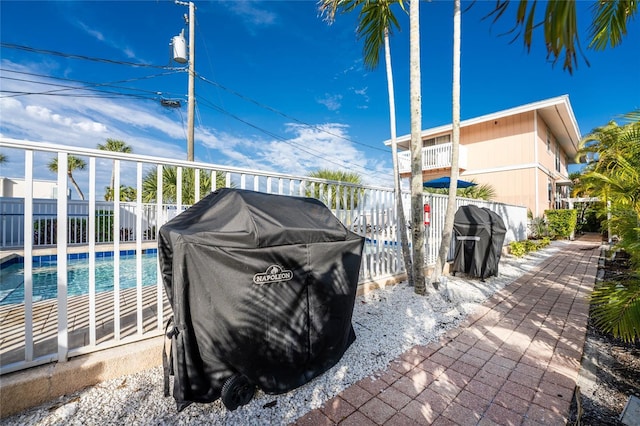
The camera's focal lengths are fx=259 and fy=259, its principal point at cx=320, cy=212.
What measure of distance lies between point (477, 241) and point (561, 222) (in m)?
11.3

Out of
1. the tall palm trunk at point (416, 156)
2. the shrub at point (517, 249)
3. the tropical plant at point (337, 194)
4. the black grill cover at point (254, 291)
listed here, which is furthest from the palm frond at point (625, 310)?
the shrub at point (517, 249)

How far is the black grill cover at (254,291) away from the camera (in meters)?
1.54

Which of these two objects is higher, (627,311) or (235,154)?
(235,154)

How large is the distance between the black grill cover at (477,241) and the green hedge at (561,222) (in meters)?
10.4

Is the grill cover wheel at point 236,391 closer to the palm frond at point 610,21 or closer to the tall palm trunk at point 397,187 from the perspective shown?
the tall palm trunk at point 397,187

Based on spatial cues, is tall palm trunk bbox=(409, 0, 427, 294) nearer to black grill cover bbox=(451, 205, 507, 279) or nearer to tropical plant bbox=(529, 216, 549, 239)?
black grill cover bbox=(451, 205, 507, 279)

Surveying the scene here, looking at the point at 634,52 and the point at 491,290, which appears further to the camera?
the point at 634,52

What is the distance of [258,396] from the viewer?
1.88 metres

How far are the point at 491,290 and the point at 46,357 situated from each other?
5588 mm

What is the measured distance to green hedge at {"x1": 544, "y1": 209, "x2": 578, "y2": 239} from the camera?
12.1 metres

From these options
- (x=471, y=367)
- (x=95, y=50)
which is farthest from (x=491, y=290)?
(x=95, y=50)

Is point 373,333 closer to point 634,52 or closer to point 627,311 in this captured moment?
point 627,311

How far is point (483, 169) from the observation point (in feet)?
49.0

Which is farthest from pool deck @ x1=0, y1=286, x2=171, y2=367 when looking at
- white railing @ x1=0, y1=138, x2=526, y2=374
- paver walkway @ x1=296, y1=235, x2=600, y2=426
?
paver walkway @ x1=296, y1=235, x2=600, y2=426
